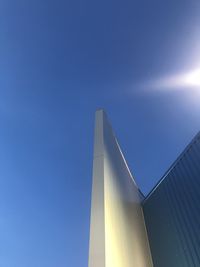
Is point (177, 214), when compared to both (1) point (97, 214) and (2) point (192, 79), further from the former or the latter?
(2) point (192, 79)

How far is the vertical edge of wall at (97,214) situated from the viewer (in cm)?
108

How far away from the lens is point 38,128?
3699 millimetres

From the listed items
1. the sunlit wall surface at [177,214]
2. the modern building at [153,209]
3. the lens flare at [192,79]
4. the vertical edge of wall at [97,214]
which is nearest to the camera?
the vertical edge of wall at [97,214]

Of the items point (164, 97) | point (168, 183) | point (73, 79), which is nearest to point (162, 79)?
point (164, 97)

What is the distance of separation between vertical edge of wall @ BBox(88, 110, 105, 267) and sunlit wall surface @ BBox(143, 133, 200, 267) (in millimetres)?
1570

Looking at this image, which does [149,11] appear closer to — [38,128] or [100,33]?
[100,33]

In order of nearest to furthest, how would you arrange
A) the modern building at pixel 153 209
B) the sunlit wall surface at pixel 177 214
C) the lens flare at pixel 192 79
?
the modern building at pixel 153 209 → the sunlit wall surface at pixel 177 214 → the lens flare at pixel 192 79

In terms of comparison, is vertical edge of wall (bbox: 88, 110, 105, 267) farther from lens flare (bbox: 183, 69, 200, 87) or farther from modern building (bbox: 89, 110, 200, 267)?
lens flare (bbox: 183, 69, 200, 87)

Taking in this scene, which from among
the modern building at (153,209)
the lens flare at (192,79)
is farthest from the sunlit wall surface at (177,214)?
the lens flare at (192,79)

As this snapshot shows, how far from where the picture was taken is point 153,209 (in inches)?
132

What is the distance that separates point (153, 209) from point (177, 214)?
566 mm

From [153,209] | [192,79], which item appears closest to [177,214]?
[153,209]

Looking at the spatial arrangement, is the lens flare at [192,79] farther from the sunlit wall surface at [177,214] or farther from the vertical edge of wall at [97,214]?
the vertical edge of wall at [97,214]

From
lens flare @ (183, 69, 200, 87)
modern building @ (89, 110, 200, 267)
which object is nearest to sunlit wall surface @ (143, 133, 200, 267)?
modern building @ (89, 110, 200, 267)
